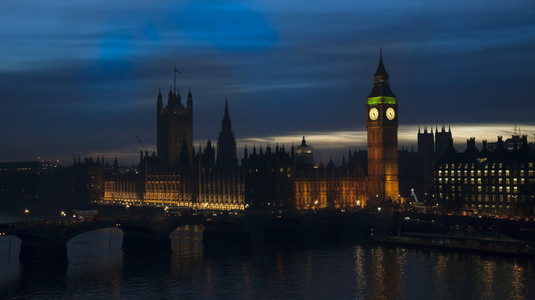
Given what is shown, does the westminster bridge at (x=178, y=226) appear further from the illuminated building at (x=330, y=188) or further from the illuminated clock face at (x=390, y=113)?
the illuminated clock face at (x=390, y=113)

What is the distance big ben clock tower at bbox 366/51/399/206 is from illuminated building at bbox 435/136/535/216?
12.2 m

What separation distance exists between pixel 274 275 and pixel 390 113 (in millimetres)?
92527

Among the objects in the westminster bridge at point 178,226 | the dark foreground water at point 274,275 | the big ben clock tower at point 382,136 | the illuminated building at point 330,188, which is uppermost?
the big ben clock tower at point 382,136

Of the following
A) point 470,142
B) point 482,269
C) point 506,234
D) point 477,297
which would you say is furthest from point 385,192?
point 477,297

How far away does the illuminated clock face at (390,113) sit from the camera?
180750 mm

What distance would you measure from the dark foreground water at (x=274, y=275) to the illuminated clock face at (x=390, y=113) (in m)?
65.4

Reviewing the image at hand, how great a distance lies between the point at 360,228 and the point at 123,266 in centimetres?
5211

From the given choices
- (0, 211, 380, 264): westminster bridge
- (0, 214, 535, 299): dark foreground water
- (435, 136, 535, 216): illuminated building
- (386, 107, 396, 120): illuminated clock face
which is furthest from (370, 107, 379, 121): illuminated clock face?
(0, 214, 535, 299): dark foreground water

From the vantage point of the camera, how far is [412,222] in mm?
136625

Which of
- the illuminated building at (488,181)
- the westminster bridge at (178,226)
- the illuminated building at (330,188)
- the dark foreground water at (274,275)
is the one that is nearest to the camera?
the dark foreground water at (274,275)

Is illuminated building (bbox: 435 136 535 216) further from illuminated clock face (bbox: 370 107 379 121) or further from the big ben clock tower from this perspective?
illuminated clock face (bbox: 370 107 379 121)

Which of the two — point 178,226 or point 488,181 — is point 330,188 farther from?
point 178,226

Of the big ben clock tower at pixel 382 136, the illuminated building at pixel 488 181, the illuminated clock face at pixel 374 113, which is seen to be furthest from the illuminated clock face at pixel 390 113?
the illuminated building at pixel 488 181

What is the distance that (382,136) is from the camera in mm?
180750
